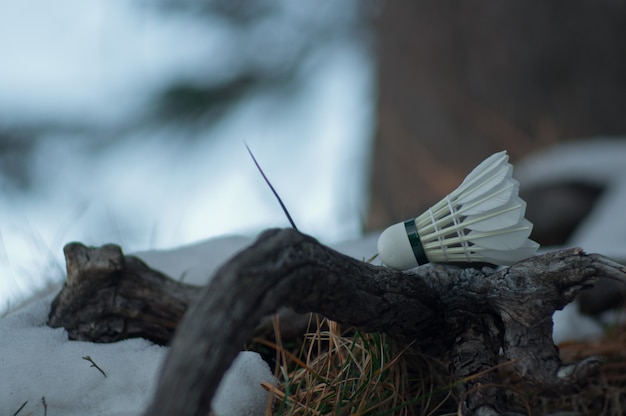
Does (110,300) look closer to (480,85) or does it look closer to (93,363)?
(93,363)

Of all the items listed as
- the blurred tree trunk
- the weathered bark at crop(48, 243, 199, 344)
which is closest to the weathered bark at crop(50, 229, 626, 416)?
the weathered bark at crop(48, 243, 199, 344)

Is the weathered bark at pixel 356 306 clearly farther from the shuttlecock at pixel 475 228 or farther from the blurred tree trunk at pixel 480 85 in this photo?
the blurred tree trunk at pixel 480 85

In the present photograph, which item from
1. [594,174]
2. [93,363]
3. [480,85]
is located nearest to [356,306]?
[93,363]

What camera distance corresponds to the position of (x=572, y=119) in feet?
9.20

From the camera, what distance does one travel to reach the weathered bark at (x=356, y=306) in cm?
43

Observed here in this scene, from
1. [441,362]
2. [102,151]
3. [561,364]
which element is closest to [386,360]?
[441,362]

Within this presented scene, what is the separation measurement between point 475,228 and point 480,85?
2.70 m

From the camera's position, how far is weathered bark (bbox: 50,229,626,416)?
0.43 m

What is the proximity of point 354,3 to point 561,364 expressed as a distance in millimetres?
3598

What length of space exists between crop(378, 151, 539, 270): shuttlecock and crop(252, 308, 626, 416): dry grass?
111mm

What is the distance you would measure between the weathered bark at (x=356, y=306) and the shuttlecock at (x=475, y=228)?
0.07ft

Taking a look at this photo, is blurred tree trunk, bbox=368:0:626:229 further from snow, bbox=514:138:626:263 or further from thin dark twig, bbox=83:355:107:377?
thin dark twig, bbox=83:355:107:377

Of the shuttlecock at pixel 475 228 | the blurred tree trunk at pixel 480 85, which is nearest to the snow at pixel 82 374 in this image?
the shuttlecock at pixel 475 228

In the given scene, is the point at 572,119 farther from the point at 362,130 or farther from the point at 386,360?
the point at 386,360
